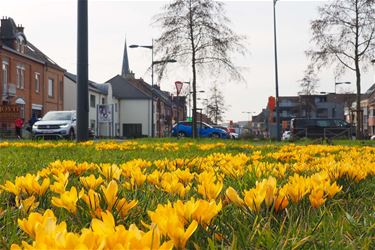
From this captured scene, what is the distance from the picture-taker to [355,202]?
7.04 feet

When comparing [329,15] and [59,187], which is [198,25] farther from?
[59,187]

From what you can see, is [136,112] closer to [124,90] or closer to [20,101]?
[124,90]

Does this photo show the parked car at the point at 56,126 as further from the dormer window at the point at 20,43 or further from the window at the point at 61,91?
the window at the point at 61,91

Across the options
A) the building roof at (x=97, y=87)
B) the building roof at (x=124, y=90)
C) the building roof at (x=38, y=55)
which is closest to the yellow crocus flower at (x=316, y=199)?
the building roof at (x=38, y=55)

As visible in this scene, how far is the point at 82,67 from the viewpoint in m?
10.4

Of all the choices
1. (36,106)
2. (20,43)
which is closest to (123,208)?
(20,43)

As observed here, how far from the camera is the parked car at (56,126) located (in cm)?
2435

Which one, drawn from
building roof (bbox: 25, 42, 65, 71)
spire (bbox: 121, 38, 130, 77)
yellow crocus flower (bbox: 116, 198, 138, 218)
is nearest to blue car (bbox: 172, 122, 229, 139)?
building roof (bbox: 25, 42, 65, 71)

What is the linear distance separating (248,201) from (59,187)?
2.34ft

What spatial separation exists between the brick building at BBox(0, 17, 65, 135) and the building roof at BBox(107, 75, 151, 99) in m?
23.4

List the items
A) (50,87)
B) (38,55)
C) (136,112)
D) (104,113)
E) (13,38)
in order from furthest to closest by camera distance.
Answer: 1. (136,112)
2. (50,87)
3. (38,55)
4. (13,38)
5. (104,113)

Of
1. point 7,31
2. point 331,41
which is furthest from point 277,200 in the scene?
point 7,31

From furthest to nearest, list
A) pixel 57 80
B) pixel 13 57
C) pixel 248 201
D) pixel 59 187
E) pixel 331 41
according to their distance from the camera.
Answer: pixel 57 80 < pixel 13 57 < pixel 331 41 < pixel 59 187 < pixel 248 201

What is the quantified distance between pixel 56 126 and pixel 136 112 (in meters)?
47.6
